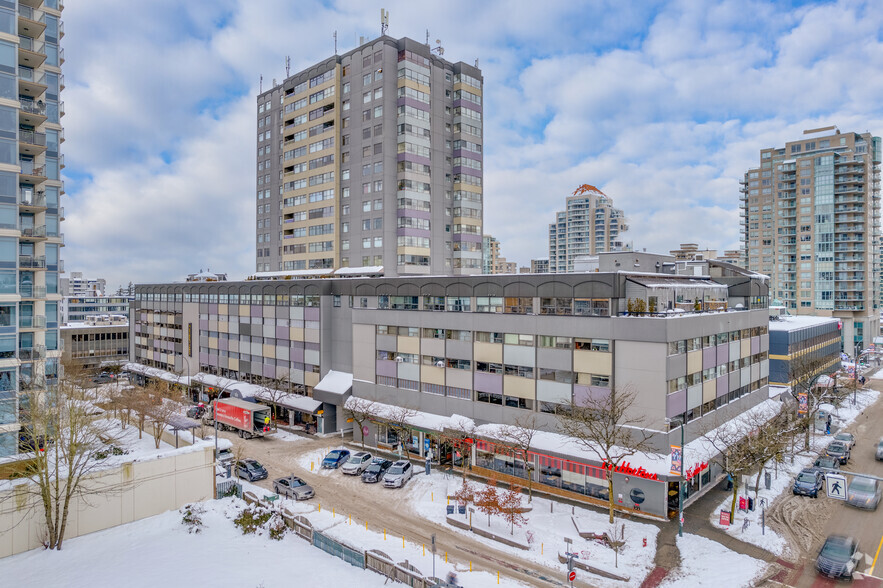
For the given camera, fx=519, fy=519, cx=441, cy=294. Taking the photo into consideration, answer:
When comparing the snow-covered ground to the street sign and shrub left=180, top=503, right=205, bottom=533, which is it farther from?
shrub left=180, top=503, right=205, bottom=533

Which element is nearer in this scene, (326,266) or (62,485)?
(62,485)

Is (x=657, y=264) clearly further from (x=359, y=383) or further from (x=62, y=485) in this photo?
(x=62, y=485)

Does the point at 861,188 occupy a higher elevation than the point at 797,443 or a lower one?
higher

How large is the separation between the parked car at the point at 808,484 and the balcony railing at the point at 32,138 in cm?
6056

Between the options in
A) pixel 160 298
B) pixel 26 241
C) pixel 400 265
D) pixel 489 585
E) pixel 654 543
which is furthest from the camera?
pixel 160 298

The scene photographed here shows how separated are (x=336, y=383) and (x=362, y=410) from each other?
24.6 feet

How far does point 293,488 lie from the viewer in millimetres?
35969

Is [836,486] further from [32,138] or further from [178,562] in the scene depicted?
[32,138]

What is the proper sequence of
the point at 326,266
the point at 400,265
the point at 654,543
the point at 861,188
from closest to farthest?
the point at 654,543
the point at 400,265
the point at 326,266
the point at 861,188

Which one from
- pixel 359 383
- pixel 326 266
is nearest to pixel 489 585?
pixel 359 383

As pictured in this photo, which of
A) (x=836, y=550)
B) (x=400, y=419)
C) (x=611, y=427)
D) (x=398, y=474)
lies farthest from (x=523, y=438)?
(x=836, y=550)

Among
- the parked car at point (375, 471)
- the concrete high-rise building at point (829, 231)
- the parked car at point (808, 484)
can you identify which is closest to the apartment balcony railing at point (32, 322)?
the parked car at point (375, 471)

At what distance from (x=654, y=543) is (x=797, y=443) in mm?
29440

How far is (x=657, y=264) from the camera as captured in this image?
48000 millimetres
